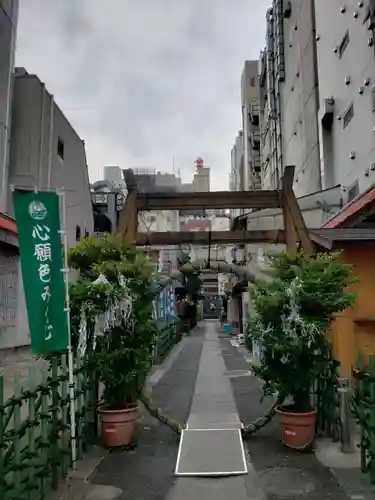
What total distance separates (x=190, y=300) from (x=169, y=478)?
44.8 m

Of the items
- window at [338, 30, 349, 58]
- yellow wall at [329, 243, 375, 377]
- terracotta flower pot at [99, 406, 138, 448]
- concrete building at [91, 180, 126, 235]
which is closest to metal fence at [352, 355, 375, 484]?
terracotta flower pot at [99, 406, 138, 448]

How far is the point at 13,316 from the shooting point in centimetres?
1590

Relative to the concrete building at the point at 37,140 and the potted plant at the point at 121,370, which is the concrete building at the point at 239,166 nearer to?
the concrete building at the point at 37,140

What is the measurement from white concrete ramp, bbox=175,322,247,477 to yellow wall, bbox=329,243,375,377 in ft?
8.84

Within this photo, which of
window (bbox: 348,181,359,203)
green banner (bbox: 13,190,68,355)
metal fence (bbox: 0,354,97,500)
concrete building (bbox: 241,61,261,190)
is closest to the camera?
metal fence (bbox: 0,354,97,500)

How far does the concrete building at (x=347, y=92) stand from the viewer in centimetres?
1313

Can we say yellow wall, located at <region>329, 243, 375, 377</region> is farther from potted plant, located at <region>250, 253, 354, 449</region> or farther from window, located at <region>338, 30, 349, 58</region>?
window, located at <region>338, 30, 349, 58</region>

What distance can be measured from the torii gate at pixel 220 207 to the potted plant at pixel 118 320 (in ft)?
4.93

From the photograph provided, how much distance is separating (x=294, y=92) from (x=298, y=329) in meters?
19.1

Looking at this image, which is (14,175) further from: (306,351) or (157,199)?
(306,351)

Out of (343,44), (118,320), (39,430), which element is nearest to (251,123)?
(343,44)

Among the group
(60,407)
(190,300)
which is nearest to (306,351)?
(60,407)

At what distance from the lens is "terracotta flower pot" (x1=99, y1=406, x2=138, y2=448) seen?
24.0ft

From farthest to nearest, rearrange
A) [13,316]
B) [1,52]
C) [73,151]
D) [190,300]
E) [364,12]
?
[190,300], [73,151], [1,52], [13,316], [364,12]
